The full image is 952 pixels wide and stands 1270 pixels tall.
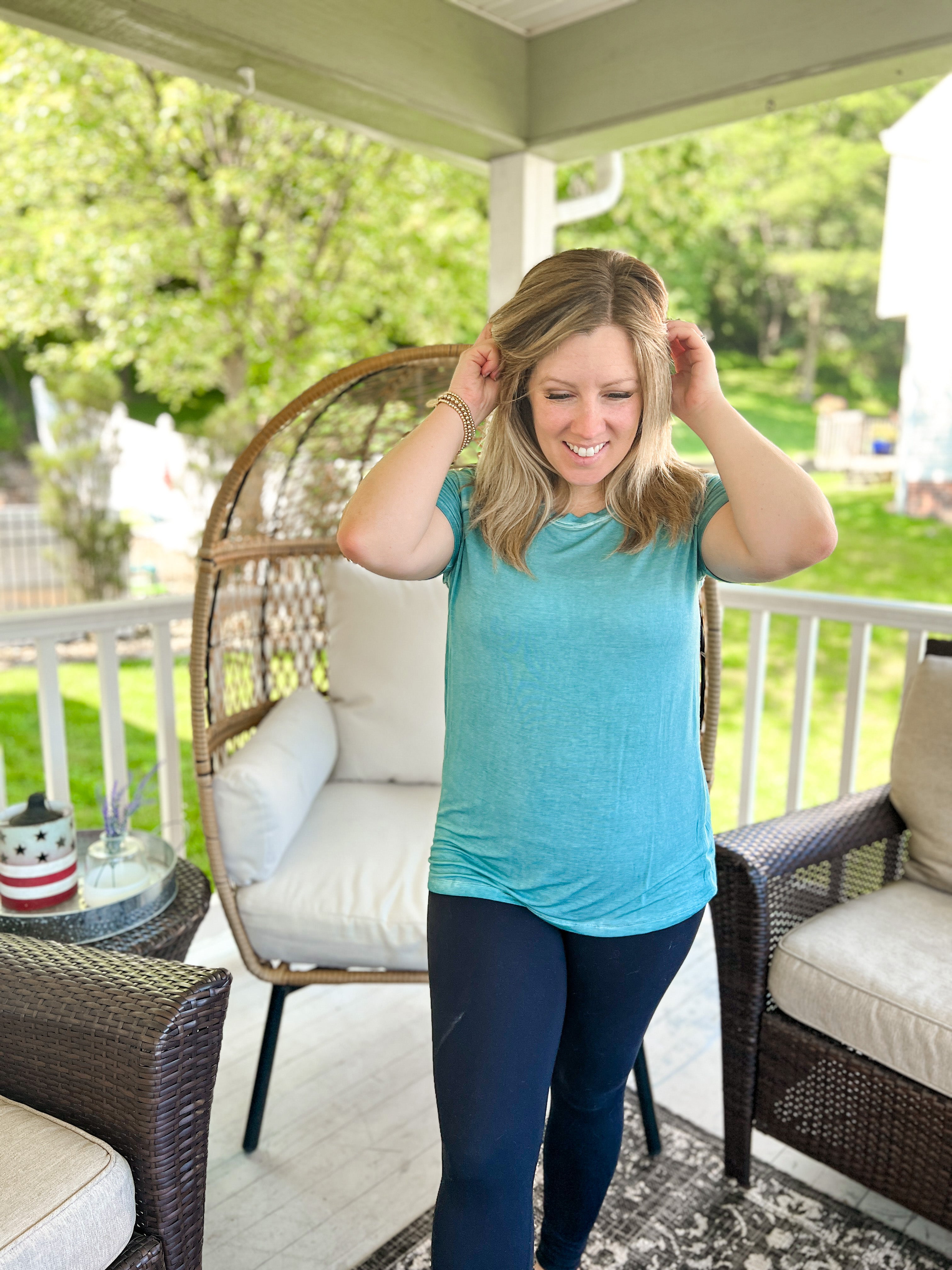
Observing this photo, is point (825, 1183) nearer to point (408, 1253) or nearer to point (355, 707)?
point (408, 1253)

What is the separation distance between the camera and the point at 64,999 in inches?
49.7

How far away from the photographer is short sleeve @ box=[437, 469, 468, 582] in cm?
124

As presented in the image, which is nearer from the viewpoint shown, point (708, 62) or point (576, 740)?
point (576, 740)

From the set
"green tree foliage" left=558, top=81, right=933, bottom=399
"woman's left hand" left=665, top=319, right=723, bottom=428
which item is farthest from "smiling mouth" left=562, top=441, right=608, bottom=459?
"green tree foliage" left=558, top=81, right=933, bottom=399

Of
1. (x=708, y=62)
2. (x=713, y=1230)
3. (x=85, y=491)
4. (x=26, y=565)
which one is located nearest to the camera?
(x=713, y=1230)

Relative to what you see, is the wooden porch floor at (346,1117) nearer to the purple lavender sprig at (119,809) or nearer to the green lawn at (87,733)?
the purple lavender sprig at (119,809)

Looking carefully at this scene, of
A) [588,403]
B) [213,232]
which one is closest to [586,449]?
[588,403]

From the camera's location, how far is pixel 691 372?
123cm

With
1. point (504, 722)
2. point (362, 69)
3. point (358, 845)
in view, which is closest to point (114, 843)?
point (358, 845)

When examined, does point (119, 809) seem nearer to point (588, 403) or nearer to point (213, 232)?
point (588, 403)

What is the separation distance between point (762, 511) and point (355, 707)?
1424 millimetres

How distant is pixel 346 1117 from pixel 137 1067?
1.00 meters

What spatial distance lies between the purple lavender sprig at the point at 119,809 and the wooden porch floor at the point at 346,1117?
2.28ft

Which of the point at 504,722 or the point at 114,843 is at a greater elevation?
the point at 504,722
